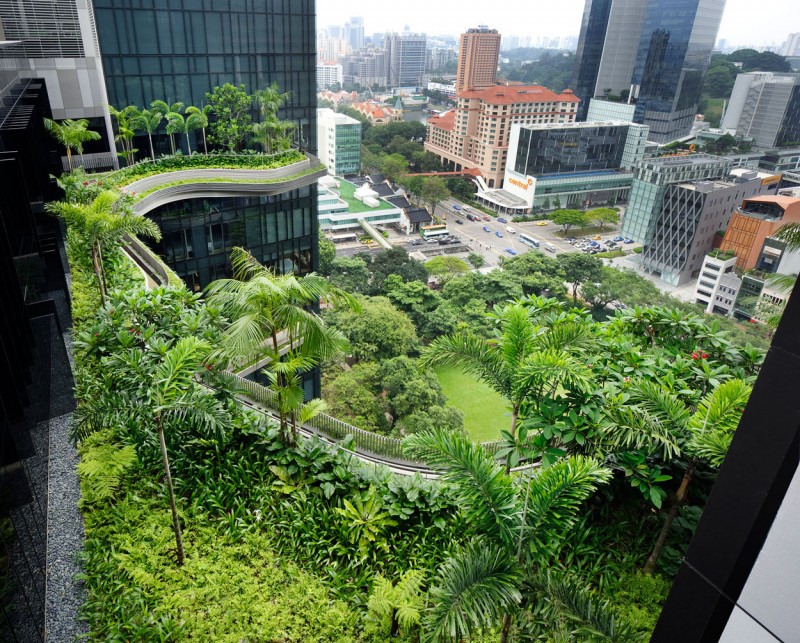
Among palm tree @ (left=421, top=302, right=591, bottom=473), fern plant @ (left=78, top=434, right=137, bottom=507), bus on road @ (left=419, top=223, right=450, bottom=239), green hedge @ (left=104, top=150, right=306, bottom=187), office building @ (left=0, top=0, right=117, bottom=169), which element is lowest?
bus on road @ (left=419, top=223, right=450, bottom=239)

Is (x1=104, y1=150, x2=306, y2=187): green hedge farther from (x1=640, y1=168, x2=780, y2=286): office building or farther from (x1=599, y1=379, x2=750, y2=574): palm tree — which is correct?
(x1=640, y1=168, x2=780, y2=286): office building

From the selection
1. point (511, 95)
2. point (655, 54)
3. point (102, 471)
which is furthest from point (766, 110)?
point (102, 471)

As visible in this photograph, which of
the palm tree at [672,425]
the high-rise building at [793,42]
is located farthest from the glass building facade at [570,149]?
the palm tree at [672,425]

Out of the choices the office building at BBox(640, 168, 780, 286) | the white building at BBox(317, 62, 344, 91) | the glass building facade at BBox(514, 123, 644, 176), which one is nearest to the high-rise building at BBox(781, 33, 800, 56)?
the office building at BBox(640, 168, 780, 286)

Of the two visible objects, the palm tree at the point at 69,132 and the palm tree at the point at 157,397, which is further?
the palm tree at the point at 69,132

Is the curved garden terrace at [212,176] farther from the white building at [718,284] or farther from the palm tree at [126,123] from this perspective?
the white building at [718,284]

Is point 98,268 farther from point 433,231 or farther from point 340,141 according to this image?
point 340,141
